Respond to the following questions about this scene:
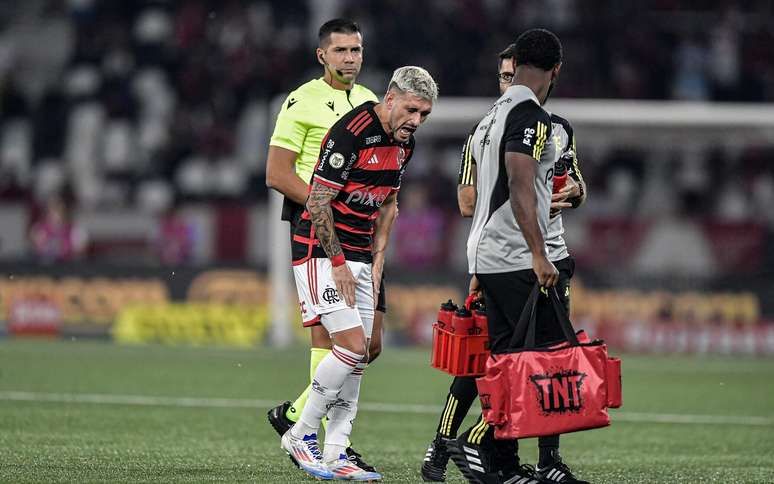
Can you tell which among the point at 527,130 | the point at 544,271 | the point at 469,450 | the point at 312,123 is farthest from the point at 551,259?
the point at 312,123

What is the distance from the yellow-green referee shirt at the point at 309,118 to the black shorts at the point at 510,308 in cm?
174

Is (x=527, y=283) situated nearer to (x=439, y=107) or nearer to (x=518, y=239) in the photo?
(x=518, y=239)

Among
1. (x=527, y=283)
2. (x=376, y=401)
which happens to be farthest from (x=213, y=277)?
(x=527, y=283)

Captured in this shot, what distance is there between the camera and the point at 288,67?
26.7 m

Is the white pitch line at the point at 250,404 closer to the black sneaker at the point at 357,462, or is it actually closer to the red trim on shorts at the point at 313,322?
the black sneaker at the point at 357,462

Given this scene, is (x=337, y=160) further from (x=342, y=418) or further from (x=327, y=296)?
(x=342, y=418)

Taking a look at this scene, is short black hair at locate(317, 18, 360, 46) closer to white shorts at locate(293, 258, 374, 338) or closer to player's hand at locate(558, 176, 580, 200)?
white shorts at locate(293, 258, 374, 338)

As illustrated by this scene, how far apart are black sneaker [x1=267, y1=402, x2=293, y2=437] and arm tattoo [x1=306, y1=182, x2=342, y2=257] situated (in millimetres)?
1197

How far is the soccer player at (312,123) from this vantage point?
811cm

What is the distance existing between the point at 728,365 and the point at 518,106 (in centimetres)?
1252

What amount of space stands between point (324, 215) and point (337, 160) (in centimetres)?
31

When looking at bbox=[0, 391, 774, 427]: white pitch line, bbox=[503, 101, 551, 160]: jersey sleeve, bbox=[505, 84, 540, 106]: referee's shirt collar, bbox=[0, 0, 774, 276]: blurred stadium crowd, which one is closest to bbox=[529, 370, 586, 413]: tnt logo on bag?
bbox=[503, 101, 551, 160]: jersey sleeve

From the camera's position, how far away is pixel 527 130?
21.5 feet

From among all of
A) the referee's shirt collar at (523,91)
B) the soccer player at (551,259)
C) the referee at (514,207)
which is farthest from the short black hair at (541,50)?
the soccer player at (551,259)
